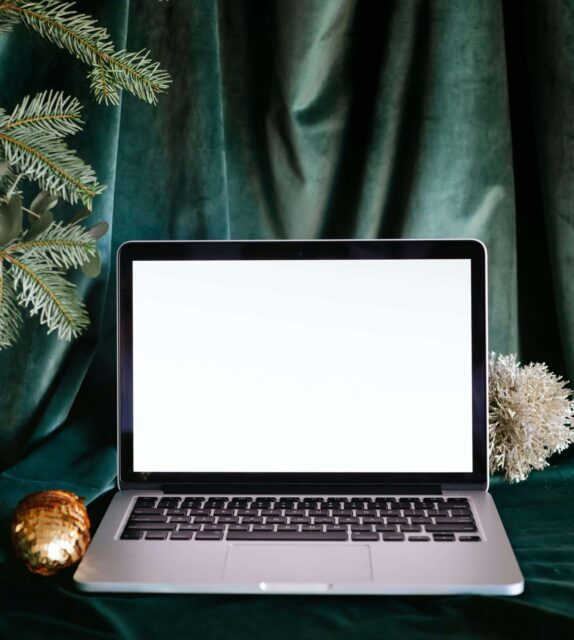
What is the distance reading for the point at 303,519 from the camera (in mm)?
784

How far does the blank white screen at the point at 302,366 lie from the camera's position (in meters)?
0.86

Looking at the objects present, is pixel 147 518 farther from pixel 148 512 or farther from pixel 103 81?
pixel 103 81

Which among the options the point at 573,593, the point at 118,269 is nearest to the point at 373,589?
the point at 573,593

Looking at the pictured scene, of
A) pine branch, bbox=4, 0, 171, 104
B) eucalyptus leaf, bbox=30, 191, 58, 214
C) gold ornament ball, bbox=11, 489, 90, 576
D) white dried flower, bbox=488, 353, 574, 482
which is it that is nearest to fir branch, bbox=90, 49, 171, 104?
pine branch, bbox=4, 0, 171, 104

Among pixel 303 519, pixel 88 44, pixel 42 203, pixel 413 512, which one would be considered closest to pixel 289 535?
pixel 303 519

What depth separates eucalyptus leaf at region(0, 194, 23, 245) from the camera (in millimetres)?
688

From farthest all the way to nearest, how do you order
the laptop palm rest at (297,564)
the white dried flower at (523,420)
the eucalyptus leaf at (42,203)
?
the white dried flower at (523,420), the eucalyptus leaf at (42,203), the laptop palm rest at (297,564)

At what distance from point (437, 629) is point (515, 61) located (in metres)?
Answer: 0.77

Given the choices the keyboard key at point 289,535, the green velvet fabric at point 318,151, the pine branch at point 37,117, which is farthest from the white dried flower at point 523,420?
the pine branch at point 37,117

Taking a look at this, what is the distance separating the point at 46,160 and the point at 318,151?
38cm

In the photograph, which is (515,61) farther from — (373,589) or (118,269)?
(373,589)

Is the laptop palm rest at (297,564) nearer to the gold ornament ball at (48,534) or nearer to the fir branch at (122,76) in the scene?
the gold ornament ball at (48,534)

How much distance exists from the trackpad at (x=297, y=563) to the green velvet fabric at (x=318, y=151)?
25cm

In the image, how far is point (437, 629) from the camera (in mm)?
630
